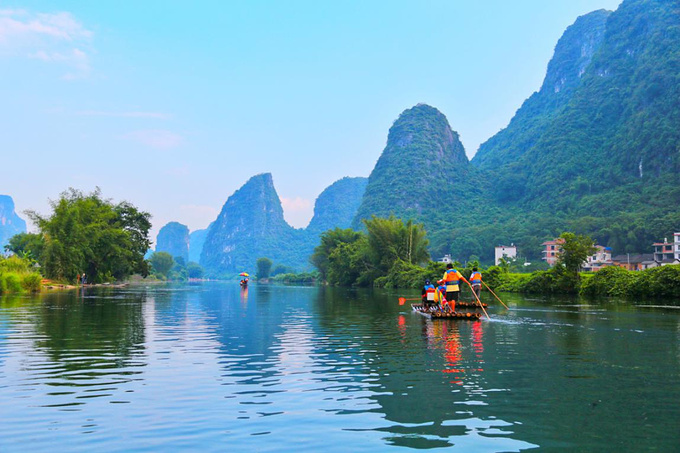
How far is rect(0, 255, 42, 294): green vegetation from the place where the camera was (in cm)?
5259

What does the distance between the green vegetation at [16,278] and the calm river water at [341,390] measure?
3480cm

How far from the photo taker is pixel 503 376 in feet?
43.6

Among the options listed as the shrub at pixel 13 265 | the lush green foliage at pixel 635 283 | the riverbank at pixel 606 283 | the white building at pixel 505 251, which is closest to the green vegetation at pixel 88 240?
the shrub at pixel 13 265

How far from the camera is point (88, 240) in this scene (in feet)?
265

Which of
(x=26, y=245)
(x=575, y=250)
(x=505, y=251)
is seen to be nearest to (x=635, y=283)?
(x=575, y=250)

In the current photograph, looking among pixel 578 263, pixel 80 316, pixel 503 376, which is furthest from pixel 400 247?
pixel 503 376

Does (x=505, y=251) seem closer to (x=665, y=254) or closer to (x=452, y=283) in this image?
(x=665, y=254)

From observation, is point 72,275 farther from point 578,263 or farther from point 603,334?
point 603,334

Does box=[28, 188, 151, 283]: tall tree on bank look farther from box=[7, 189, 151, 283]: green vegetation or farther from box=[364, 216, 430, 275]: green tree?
box=[364, 216, 430, 275]: green tree

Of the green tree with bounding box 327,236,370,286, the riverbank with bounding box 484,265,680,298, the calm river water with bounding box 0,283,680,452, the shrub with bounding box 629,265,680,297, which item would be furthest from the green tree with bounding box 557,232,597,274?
the green tree with bounding box 327,236,370,286

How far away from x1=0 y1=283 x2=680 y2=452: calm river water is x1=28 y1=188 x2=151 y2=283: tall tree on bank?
189ft

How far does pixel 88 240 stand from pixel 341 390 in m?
76.9

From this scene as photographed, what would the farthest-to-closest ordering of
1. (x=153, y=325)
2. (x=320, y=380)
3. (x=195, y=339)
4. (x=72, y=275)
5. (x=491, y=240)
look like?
1. (x=491, y=240)
2. (x=72, y=275)
3. (x=153, y=325)
4. (x=195, y=339)
5. (x=320, y=380)

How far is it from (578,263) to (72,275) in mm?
60990
